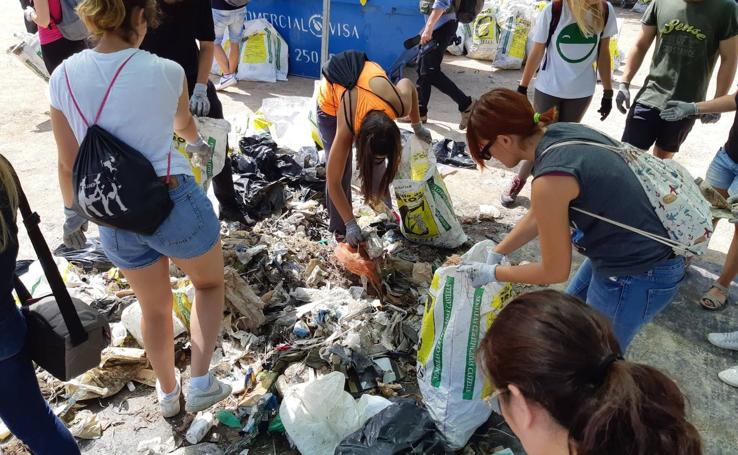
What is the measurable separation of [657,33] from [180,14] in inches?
115

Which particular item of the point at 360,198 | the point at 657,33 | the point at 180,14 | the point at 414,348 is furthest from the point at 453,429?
the point at 657,33

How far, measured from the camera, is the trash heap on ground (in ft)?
7.57

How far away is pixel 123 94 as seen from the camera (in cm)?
175

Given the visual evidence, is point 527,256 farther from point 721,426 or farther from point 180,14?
point 180,14

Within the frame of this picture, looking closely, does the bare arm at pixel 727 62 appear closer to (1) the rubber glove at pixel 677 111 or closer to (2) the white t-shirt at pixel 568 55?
(1) the rubber glove at pixel 677 111

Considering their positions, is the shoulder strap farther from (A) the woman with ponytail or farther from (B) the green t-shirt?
Result: (B) the green t-shirt

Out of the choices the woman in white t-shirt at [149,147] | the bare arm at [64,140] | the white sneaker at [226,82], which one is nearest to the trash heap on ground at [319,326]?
the woman in white t-shirt at [149,147]

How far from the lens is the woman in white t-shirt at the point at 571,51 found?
143 inches

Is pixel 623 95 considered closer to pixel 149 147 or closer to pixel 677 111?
pixel 677 111

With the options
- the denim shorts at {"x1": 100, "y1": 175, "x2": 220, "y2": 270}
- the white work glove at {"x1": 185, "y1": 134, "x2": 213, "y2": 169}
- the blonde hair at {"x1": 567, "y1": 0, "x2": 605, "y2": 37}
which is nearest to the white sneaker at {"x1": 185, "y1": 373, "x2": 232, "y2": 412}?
the denim shorts at {"x1": 100, "y1": 175, "x2": 220, "y2": 270}

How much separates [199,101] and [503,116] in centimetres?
202

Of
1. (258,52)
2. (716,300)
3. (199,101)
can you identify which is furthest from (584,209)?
(258,52)

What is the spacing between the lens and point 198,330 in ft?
7.55

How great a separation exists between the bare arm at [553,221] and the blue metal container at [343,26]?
504cm
